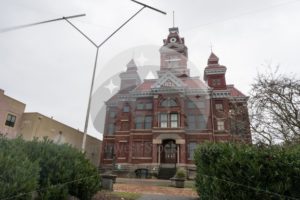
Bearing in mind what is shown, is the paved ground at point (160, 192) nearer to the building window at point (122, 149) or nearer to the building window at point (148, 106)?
the building window at point (122, 149)

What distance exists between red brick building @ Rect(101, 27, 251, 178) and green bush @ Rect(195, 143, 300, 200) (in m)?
18.1

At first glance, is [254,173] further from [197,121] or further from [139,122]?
[139,122]

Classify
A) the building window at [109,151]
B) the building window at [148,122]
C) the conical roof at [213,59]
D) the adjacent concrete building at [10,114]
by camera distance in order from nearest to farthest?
the adjacent concrete building at [10,114], the building window at [148,122], the building window at [109,151], the conical roof at [213,59]

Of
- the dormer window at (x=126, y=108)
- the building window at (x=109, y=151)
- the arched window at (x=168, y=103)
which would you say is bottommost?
the building window at (x=109, y=151)

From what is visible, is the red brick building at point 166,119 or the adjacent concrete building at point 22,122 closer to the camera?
the red brick building at point 166,119

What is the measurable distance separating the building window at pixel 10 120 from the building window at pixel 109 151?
43.7 ft

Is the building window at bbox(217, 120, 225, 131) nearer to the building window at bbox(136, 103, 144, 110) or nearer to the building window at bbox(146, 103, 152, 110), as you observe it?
the building window at bbox(146, 103, 152, 110)

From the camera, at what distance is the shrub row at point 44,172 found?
173 inches

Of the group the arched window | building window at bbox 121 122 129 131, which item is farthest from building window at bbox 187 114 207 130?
building window at bbox 121 122 129 131

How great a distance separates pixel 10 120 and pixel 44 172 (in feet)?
87.7

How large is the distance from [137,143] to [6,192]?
2313cm

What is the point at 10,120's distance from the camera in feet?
89.7

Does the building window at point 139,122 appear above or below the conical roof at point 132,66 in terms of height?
below

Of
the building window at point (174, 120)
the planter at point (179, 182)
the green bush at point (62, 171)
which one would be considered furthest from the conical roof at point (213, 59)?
the green bush at point (62, 171)
